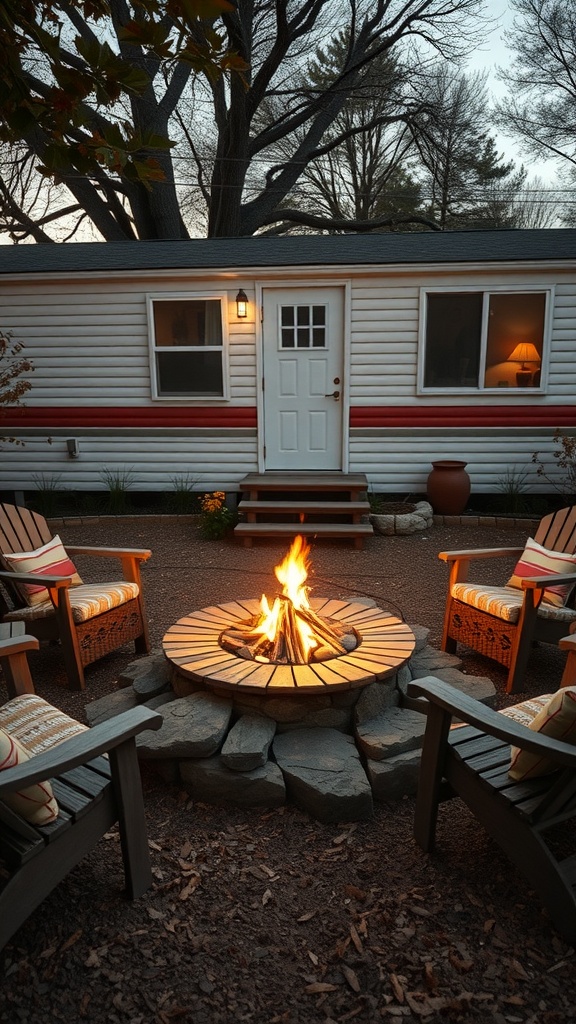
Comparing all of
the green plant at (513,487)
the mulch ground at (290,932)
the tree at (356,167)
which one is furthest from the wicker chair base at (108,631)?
the tree at (356,167)

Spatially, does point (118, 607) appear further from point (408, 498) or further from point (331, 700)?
point (408, 498)


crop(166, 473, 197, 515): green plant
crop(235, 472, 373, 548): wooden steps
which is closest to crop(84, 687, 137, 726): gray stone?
crop(235, 472, 373, 548): wooden steps

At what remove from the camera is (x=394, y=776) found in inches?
94.0

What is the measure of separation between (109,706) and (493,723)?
184 cm

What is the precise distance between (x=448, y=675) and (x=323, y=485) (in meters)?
3.86

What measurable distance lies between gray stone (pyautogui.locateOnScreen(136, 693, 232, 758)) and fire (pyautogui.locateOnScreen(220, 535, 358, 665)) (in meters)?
0.31

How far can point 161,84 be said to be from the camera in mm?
14977

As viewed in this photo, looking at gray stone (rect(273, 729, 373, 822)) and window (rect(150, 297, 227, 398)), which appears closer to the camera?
gray stone (rect(273, 729, 373, 822))

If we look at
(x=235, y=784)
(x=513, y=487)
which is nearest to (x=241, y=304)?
(x=513, y=487)

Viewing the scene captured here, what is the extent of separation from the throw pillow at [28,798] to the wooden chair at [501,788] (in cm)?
114

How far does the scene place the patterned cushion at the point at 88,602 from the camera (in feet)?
10.9

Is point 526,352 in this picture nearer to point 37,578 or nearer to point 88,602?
point 88,602

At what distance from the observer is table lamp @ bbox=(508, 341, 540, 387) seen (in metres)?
7.28

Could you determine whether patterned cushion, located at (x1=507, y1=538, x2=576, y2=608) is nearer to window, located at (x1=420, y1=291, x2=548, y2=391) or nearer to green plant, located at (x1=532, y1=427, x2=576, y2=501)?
green plant, located at (x1=532, y1=427, x2=576, y2=501)
